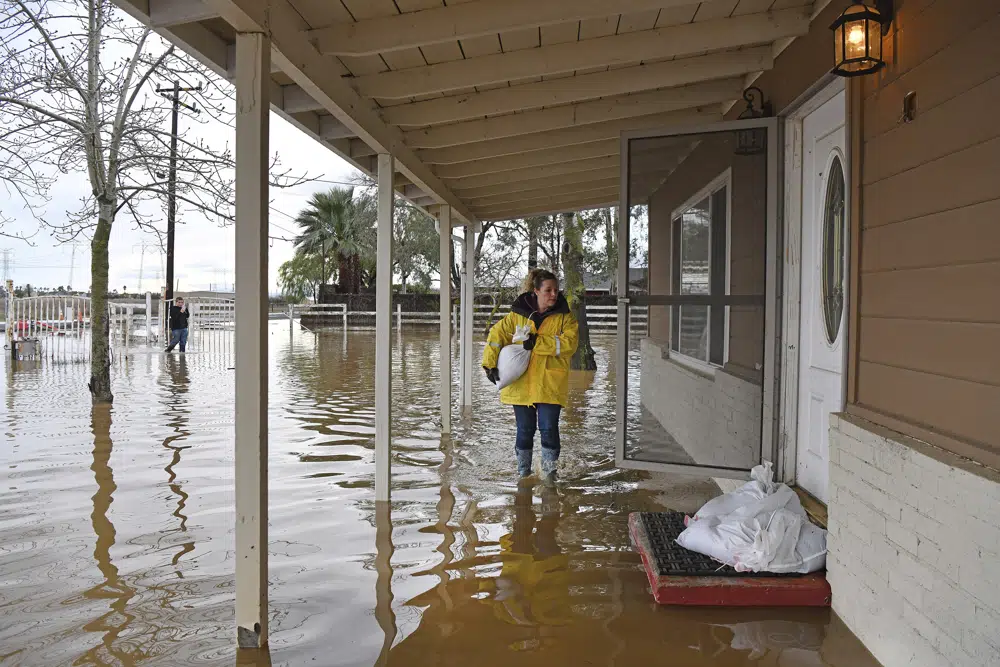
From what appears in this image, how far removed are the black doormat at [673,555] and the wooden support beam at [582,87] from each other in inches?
111

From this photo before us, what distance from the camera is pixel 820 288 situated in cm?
466

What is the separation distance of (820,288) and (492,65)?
2.36 m

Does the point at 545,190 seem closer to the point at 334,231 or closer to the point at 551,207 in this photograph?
the point at 551,207

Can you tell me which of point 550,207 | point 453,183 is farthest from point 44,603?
point 550,207

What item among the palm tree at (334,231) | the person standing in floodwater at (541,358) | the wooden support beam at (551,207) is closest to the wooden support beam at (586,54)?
the person standing in floodwater at (541,358)

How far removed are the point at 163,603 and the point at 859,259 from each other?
11.8 ft

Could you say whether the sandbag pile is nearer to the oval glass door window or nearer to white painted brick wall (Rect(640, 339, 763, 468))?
the oval glass door window

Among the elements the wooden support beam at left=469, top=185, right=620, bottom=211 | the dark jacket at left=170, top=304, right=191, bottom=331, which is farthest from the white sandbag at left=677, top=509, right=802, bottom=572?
the dark jacket at left=170, top=304, right=191, bottom=331

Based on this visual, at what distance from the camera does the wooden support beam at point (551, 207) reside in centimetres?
970

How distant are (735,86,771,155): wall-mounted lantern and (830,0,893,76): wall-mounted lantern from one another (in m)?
1.78

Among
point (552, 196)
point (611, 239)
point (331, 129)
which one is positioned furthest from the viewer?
point (611, 239)

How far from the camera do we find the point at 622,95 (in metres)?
5.79

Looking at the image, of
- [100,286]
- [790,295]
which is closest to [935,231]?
[790,295]

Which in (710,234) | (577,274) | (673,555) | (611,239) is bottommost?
(673,555)
